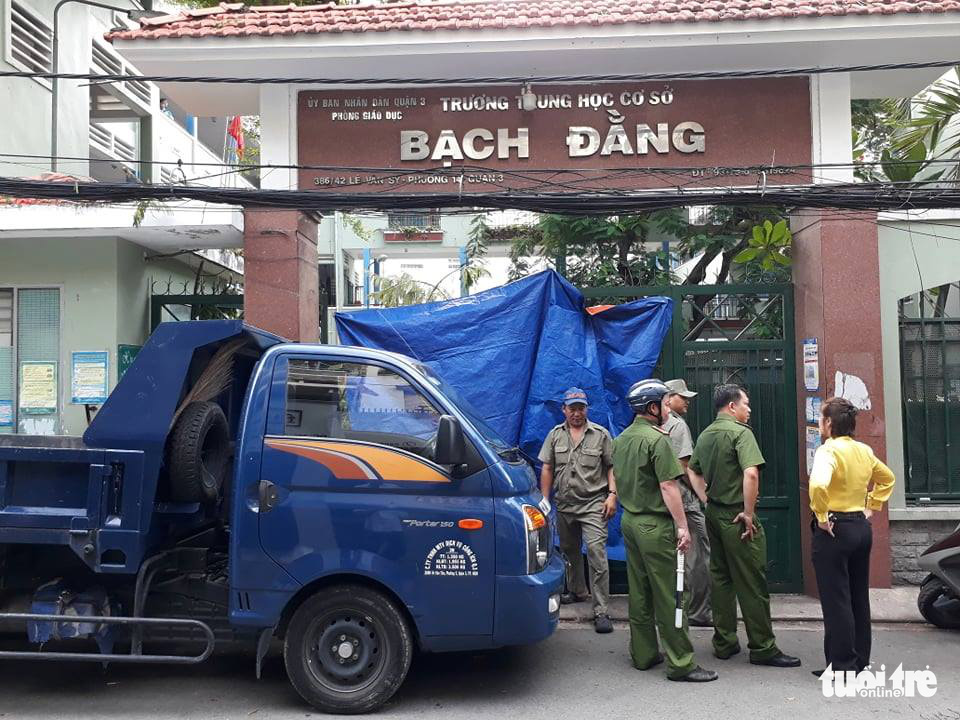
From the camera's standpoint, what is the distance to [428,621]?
4.84 meters

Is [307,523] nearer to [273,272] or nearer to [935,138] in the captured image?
[273,272]

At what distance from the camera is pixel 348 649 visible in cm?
487

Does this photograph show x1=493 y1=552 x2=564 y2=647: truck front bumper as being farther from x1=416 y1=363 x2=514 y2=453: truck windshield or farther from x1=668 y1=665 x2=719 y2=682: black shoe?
x1=668 y1=665 x2=719 y2=682: black shoe

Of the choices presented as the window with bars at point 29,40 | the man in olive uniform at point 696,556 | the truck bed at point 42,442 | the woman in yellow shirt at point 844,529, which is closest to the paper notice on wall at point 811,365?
the man in olive uniform at point 696,556

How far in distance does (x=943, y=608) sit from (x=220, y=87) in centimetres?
783

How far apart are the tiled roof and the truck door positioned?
4.38 meters

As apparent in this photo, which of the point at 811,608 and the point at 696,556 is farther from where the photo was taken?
the point at 811,608

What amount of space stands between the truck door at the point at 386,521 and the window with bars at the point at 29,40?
9291 millimetres

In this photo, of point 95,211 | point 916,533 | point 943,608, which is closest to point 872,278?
point 916,533

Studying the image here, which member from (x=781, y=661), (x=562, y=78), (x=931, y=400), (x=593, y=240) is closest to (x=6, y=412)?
(x=562, y=78)

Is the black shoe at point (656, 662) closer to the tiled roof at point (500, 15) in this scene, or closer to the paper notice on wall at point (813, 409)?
the paper notice on wall at point (813, 409)

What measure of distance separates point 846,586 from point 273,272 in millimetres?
5468

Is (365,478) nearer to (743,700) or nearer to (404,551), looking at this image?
(404,551)

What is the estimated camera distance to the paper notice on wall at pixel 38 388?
843 cm
